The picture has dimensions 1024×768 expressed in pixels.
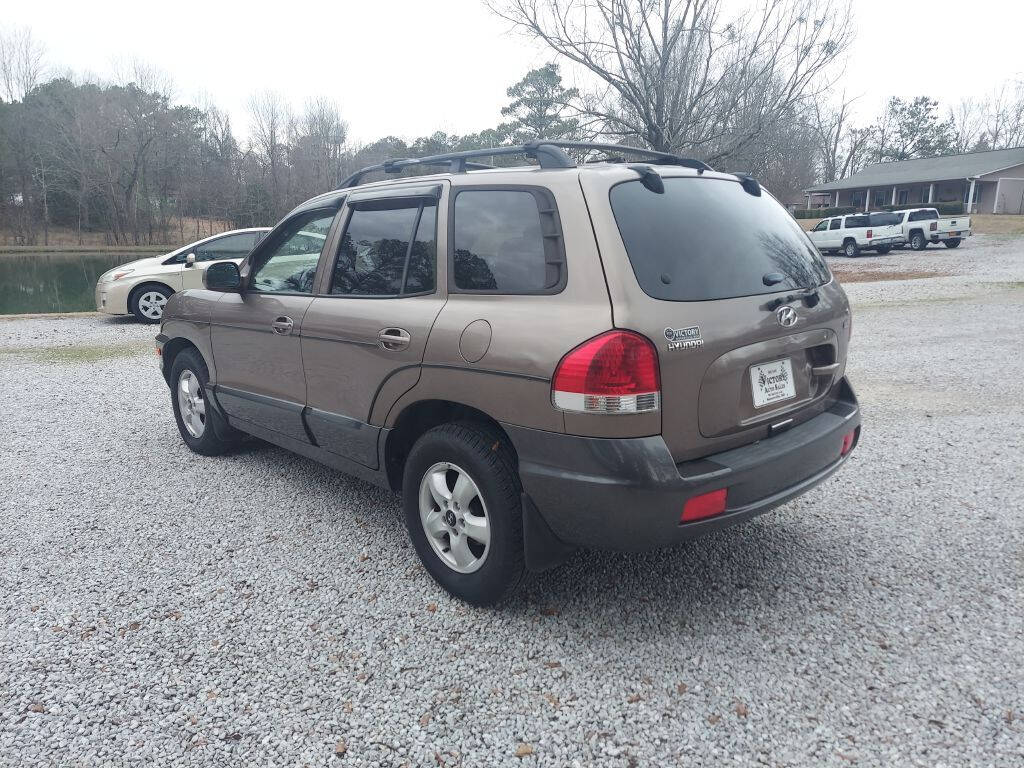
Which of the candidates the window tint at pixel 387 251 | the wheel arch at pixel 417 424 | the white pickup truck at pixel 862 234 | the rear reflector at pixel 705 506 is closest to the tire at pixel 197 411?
the window tint at pixel 387 251

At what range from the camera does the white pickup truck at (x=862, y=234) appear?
29.0 m

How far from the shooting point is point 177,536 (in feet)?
12.9

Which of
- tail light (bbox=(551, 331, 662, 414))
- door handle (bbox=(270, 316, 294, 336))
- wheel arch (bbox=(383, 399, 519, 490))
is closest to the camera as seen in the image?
tail light (bbox=(551, 331, 662, 414))

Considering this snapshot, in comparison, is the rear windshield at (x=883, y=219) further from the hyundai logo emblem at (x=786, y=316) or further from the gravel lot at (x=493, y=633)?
the hyundai logo emblem at (x=786, y=316)

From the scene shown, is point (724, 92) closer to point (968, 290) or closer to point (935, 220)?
point (968, 290)

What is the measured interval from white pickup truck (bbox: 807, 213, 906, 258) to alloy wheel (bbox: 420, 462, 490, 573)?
29.2 m

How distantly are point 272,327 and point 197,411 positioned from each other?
1.53m

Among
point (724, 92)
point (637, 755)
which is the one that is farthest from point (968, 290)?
point (637, 755)

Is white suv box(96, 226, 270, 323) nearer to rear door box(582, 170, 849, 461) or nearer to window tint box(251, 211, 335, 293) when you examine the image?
window tint box(251, 211, 335, 293)

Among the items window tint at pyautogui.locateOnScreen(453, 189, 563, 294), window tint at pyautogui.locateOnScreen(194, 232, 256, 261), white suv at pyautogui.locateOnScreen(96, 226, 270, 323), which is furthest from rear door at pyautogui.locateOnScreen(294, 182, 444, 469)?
window tint at pyautogui.locateOnScreen(194, 232, 256, 261)

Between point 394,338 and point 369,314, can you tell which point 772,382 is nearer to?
point 394,338

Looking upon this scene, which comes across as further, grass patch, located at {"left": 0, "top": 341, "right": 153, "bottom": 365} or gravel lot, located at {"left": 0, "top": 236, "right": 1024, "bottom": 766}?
grass patch, located at {"left": 0, "top": 341, "right": 153, "bottom": 365}

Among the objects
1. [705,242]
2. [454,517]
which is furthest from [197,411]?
[705,242]

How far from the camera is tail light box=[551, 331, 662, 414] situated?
253cm
